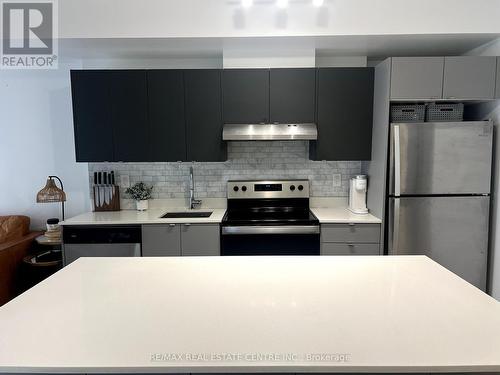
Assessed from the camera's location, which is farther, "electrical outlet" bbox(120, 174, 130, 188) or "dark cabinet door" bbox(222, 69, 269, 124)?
"electrical outlet" bbox(120, 174, 130, 188)

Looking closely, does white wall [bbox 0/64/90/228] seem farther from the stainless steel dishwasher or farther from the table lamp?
the stainless steel dishwasher

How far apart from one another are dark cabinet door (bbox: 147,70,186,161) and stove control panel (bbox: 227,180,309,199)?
25.5 inches

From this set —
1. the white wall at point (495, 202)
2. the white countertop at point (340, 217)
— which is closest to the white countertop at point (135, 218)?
the white countertop at point (340, 217)

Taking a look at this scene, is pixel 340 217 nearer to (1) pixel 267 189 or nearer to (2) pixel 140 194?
(1) pixel 267 189

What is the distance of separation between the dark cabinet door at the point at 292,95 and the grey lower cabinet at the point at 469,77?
1.15m

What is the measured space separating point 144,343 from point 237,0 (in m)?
2.68

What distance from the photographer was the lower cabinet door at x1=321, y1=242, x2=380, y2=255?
111 inches

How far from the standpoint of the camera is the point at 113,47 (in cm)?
293

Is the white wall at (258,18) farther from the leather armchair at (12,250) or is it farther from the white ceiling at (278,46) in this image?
the leather armchair at (12,250)

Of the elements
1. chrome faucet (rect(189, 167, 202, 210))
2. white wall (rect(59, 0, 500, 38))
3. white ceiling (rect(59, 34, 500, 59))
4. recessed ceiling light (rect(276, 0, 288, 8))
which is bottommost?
chrome faucet (rect(189, 167, 202, 210))

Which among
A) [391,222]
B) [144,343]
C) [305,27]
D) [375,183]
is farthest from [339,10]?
[144,343]

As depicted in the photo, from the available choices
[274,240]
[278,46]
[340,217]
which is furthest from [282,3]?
[274,240]

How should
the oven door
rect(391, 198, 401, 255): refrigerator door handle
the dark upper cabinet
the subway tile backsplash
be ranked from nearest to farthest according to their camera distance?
rect(391, 198, 401, 255): refrigerator door handle → the oven door → the dark upper cabinet → the subway tile backsplash

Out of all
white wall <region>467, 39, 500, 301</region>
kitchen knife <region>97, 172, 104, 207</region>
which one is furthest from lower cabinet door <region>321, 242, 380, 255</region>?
kitchen knife <region>97, 172, 104, 207</region>
